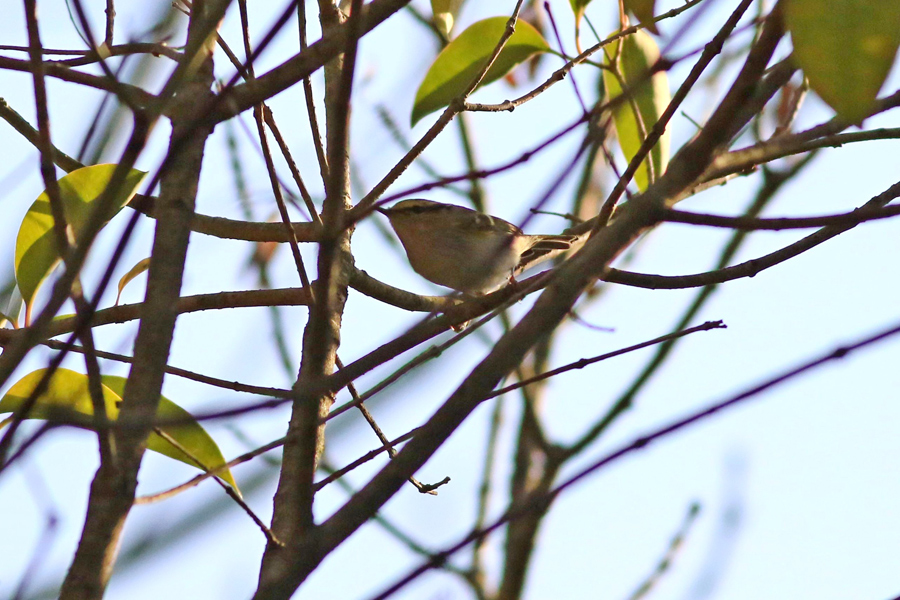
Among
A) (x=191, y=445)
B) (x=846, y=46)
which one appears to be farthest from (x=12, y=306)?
(x=846, y=46)

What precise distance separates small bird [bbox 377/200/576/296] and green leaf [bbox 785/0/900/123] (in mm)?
3196

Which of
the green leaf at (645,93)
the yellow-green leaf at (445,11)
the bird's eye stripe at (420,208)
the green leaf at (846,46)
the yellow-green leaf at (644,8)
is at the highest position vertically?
the bird's eye stripe at (420,208)

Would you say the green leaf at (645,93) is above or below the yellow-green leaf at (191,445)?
above

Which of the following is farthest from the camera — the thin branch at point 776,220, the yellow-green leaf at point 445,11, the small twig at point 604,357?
the yellow-green leaf at point 445,11

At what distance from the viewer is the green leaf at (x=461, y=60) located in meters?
3.03

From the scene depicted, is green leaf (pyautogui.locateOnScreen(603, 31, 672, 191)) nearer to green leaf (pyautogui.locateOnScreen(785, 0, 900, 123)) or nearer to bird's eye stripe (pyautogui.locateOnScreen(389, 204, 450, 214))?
green leaf (pyautogui.locateOnScreen(785, 0, 900, 123))

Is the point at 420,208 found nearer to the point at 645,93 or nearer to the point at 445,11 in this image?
the point at 445,11

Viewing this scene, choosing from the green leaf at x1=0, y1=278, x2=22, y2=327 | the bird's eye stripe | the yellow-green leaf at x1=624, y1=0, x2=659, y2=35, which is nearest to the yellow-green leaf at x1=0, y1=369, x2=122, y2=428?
the green leaf at x1=0, y1=278, x2=22, y2=327

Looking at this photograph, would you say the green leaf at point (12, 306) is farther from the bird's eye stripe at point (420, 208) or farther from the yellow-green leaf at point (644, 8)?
the bird's eye stripe at point (420, 208)

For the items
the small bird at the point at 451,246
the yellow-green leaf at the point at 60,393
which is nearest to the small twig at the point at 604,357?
the yellow-green leaf at the point at 60,393

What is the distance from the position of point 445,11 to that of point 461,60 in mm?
230

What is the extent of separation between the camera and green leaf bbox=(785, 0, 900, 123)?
1202 mm

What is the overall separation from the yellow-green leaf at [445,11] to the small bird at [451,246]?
4.76 ft

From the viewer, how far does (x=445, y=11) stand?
3.17 m
